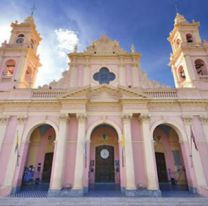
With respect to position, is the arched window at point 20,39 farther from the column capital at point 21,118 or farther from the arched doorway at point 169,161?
the arched doorway at point 169,161

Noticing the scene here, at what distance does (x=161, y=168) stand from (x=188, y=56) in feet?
35.5

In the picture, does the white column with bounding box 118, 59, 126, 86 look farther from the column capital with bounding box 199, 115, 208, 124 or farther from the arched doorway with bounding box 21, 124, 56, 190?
the arched doorway with bounding box 21, 124, 56, 190

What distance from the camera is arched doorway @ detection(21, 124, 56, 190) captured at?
12.4 m

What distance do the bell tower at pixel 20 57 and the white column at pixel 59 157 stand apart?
5.91m

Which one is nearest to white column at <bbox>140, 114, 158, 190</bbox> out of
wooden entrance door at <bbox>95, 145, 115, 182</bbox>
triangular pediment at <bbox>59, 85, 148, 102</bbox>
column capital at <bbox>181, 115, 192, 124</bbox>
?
triangular pediment at <bbox>59, 85, 148, 102</bbox>

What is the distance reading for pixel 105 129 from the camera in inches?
547

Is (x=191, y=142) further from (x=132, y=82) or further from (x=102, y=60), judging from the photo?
(x=102, y=60)

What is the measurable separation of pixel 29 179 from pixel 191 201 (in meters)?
11.1

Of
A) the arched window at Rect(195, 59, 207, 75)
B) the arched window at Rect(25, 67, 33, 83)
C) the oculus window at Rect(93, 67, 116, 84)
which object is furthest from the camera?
the arched window at Rect(25, 67, 33, 83)

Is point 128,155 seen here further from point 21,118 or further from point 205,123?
point 21,118

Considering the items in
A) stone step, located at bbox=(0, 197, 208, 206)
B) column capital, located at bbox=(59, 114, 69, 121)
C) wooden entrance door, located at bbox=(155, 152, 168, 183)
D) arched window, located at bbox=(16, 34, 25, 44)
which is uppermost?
arched window, located at bbox=(16, 34, 25, 44)

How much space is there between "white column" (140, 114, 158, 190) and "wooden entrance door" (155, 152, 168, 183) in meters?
2.66

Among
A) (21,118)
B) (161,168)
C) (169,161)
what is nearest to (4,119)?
(21,118)

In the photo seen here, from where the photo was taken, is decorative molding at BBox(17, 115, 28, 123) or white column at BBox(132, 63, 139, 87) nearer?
decorative molding at BBox(17, 115, 28, 123)
